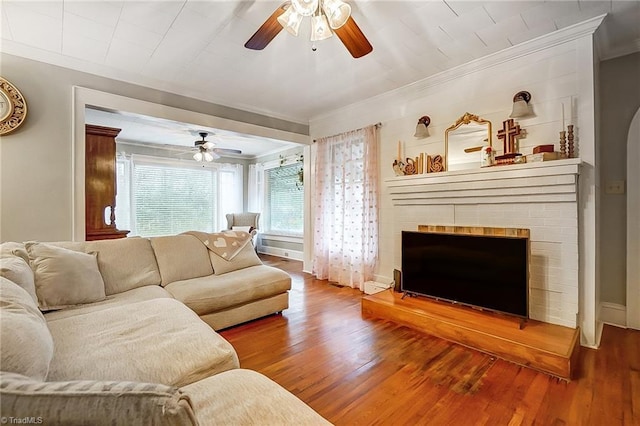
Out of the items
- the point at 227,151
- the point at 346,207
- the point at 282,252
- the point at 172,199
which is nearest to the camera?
the point at 346,207

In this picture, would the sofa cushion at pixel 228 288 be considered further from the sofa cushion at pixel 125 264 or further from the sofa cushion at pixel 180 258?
the sofa cushion at pixel 125 264

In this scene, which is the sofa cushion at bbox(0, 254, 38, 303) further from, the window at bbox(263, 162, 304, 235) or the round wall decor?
the window at bbox(263, 162, 304, 235)

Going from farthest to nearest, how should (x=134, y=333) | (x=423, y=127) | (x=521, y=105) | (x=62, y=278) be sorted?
(x=423, y=127) → (x=521, y=105) → (x=62, y=278) → (x=134, y=333)

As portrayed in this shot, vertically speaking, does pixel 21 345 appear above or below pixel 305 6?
below

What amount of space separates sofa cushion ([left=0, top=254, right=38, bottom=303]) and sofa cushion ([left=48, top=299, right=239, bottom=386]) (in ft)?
0.80

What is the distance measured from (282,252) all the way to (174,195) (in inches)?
106

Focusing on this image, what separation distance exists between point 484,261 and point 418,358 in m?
1.05

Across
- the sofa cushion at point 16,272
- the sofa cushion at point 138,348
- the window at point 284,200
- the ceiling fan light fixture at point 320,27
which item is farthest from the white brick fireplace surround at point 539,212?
the window at point 284,200

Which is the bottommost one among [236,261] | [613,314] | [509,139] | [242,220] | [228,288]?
[613,314]

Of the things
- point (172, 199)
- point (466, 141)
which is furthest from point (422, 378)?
point (172, 199)

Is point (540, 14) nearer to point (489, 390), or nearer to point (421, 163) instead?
point (421, 163)

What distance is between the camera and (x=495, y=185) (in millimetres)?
2697

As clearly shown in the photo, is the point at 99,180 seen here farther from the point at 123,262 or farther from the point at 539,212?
the point at 539,212

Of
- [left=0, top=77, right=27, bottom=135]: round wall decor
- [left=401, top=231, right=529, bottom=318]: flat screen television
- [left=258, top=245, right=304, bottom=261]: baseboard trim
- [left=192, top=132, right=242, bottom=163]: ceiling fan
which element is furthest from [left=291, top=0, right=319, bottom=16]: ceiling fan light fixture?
[left=258, top=245, right=304, bottom=261]: baseboard trim
